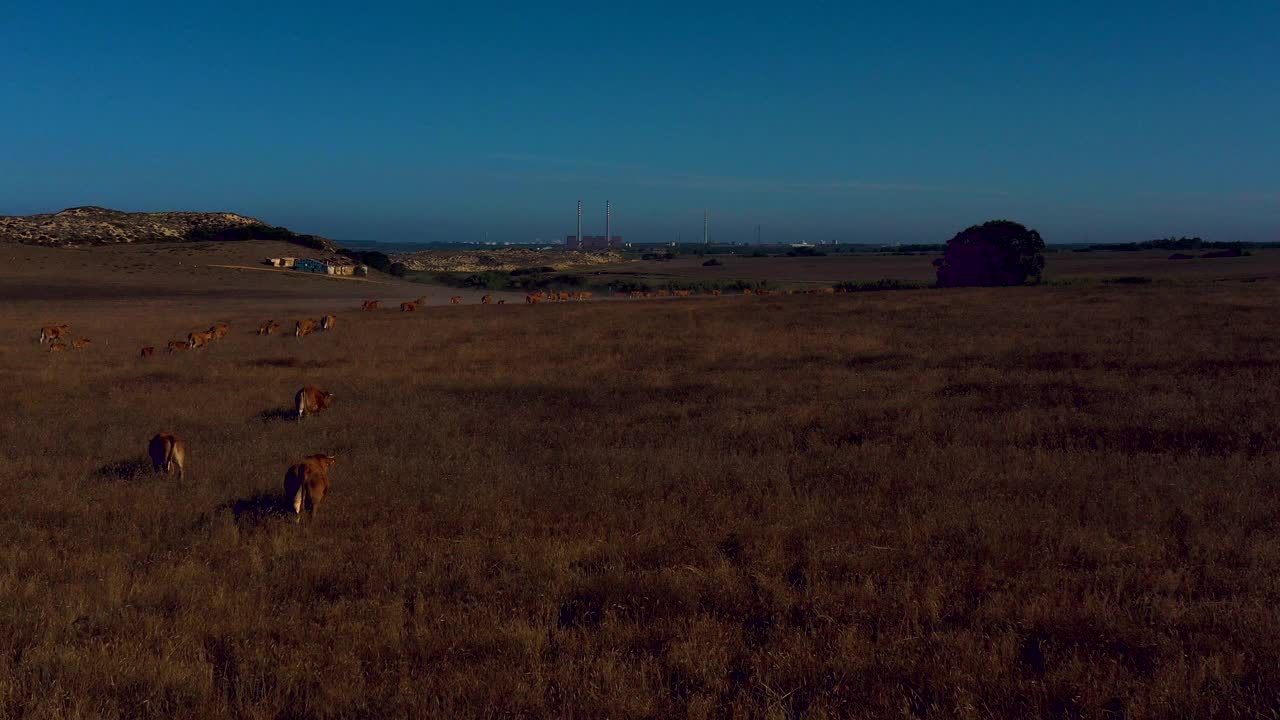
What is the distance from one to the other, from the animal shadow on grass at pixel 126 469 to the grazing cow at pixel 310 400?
3.28 meters

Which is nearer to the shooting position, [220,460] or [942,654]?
[942,654]

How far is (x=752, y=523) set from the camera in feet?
25.9

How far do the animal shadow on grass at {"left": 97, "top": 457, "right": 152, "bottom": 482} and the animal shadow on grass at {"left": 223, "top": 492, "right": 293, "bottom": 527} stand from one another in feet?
6.11

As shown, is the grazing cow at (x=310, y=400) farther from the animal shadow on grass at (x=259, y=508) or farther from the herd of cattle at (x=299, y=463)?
the animal shadow on grass at (x=259, y=508)

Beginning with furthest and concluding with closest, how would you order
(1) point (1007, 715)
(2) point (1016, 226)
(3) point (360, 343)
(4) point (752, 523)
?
(2) point (1016, 226) → (3) point (360, 343) → (4) point (752, 523) → (1) point (1007, 715)

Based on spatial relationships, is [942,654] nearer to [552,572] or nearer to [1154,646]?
[1154,646]

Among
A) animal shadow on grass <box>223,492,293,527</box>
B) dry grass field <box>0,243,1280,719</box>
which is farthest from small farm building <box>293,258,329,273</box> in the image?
animal shadow on grass <box>223,492,293,527</box>

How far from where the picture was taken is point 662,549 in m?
7.23

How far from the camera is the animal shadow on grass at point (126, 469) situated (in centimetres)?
976

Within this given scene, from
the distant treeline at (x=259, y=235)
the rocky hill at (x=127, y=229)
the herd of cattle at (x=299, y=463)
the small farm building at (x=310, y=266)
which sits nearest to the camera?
the herd of cattle at (x=299, y=463)

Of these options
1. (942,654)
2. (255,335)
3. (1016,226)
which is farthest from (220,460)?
(1016,226)

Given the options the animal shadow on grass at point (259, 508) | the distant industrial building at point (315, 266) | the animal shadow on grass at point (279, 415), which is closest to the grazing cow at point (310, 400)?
the animal shadow on grass at point (279, 415)

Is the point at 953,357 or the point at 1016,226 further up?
the point at 1016,226

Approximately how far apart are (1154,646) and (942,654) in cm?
148
